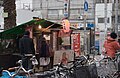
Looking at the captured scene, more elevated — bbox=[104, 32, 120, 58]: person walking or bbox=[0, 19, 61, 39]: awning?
bbox=[0, 19, 61, 39]: awning

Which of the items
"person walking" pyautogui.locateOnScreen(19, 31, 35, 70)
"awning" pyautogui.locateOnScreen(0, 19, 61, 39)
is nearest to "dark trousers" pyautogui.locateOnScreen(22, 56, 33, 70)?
"person walking" pyautogui.locateOnScreen(19, 31, 35, 70)

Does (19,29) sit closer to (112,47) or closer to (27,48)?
(27,48)

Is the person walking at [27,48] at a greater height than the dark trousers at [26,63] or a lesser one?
greater

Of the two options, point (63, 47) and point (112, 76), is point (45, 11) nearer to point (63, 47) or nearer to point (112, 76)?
point (63, 47)

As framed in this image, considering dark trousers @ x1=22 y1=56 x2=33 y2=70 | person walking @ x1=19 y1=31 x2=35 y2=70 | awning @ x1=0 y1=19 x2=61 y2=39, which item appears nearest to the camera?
dark trousers @ x1=22 y1=56 x2=33 y2=70

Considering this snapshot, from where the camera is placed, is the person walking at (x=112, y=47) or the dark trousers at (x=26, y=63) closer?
the person walking at (x=112, y=47)

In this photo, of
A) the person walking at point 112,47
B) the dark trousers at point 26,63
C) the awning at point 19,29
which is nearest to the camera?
the person walking at point 112,47

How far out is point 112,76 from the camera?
296 inches

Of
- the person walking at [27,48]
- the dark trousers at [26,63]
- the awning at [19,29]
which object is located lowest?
the dark trousers at [26,63]

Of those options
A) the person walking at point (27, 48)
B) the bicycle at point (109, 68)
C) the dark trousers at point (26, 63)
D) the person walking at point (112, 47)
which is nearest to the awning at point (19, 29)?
the person walking at point (27, 48)

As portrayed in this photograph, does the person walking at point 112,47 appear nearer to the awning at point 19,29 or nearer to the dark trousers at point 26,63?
the dark trousers at point 26,63

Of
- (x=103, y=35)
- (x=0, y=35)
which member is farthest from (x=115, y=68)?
(x=103, y=35)

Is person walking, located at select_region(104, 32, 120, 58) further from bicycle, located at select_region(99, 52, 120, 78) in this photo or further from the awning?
the awning

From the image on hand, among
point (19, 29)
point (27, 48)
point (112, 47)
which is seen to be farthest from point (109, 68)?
point (19, 29)
